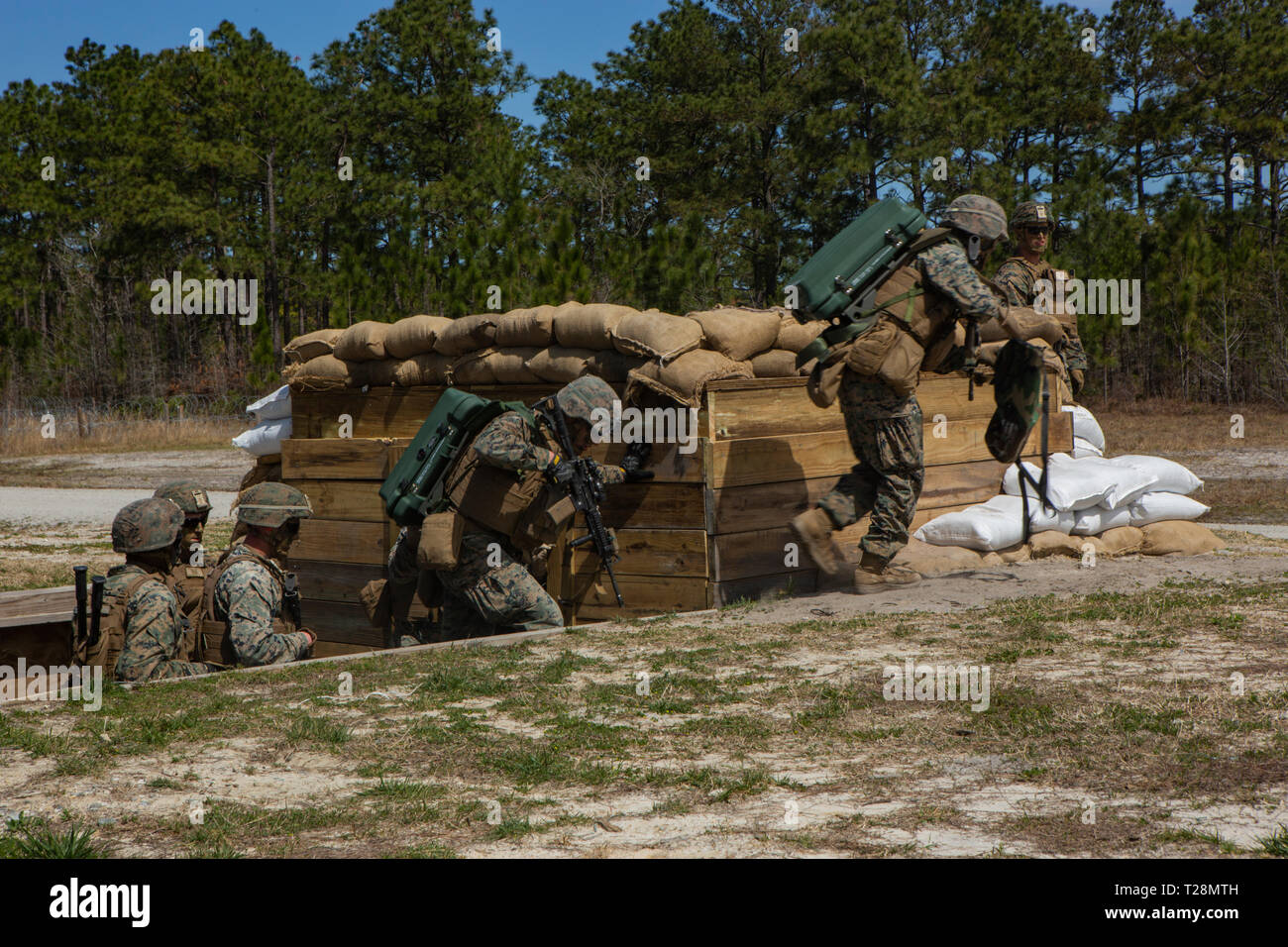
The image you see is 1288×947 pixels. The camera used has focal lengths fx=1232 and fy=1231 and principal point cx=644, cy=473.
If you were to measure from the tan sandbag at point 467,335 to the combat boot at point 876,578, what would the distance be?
2796 millimetres

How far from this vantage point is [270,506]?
5.77 meters

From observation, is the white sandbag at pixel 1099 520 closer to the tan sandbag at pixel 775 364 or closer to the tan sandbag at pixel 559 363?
the tan sandbag at pixel 775 364

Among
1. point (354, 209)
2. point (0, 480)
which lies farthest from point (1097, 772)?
point (354, 209)

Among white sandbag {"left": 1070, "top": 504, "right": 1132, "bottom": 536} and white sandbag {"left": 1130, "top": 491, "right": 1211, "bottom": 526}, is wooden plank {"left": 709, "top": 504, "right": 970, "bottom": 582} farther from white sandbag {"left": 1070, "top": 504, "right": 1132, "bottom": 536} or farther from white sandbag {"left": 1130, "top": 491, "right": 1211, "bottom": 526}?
white sandbag {"left": 1130, "top": 491, "right": 1211, "bottom": 526}

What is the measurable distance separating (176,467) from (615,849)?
21.5 meters

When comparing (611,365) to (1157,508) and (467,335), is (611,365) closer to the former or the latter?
(467,335)

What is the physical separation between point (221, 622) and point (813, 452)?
3471 mm

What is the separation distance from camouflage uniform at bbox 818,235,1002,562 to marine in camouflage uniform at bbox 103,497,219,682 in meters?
3.30

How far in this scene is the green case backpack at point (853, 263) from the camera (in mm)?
6453

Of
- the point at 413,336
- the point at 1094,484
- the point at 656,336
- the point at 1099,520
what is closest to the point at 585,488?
the point at 656,336

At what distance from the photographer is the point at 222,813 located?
3.38 metres

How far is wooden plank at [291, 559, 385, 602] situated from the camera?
8.16m

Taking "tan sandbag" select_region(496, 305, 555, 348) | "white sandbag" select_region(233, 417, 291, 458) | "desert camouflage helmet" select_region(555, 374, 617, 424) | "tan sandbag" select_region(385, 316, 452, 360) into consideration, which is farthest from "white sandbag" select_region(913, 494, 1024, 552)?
"white sandbag" select_region(233, 417, 291, 458)
